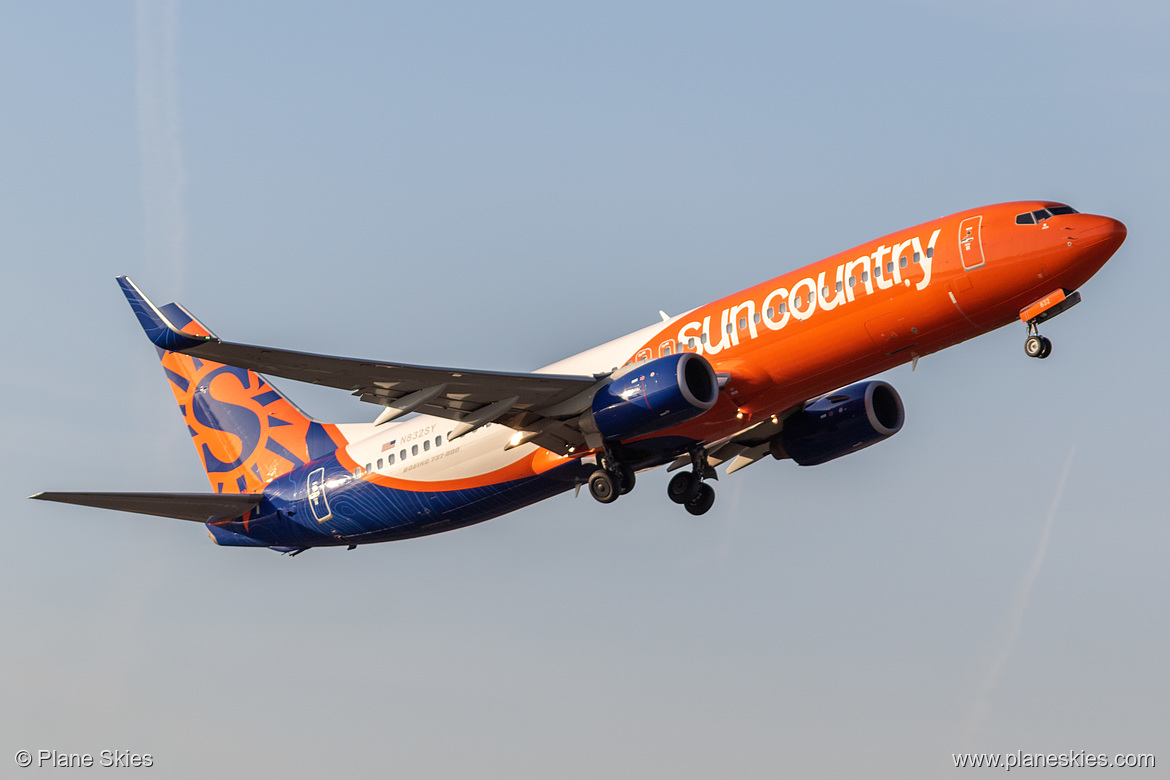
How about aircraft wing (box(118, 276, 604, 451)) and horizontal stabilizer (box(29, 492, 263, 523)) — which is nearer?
aircraft wing (box(118, 276, 604, 451))

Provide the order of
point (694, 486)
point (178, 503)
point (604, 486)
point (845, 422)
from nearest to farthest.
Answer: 1. point (604, 486)
2. point (845, 422)
3. point (694, 486)
4. point (178, 503)

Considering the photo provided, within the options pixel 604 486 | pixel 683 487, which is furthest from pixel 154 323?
pixel 683 487

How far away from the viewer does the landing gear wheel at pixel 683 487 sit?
37.1 m

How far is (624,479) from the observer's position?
33.6 metres

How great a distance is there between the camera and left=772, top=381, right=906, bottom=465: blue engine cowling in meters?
36.6

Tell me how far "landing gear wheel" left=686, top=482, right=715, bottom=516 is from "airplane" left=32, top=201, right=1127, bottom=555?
0.22ft

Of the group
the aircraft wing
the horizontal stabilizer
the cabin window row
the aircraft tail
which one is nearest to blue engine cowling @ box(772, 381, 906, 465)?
the aircraft wing

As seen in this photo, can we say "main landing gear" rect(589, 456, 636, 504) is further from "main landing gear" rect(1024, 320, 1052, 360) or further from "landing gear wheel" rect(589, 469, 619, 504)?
"main landing gear" rect(1024, 320, 1052, 360)

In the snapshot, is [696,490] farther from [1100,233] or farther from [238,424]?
[238,424]

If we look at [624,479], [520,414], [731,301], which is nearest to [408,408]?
[520,414]

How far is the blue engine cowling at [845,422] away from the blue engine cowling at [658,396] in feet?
21.3

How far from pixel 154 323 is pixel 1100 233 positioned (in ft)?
75.1

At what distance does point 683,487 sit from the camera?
37.2m

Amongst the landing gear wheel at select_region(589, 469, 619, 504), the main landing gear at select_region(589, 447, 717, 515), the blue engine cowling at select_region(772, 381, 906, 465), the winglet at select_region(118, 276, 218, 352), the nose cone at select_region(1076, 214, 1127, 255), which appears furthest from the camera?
the blue engine cowling at select_region(772, 381, 906, 465)
